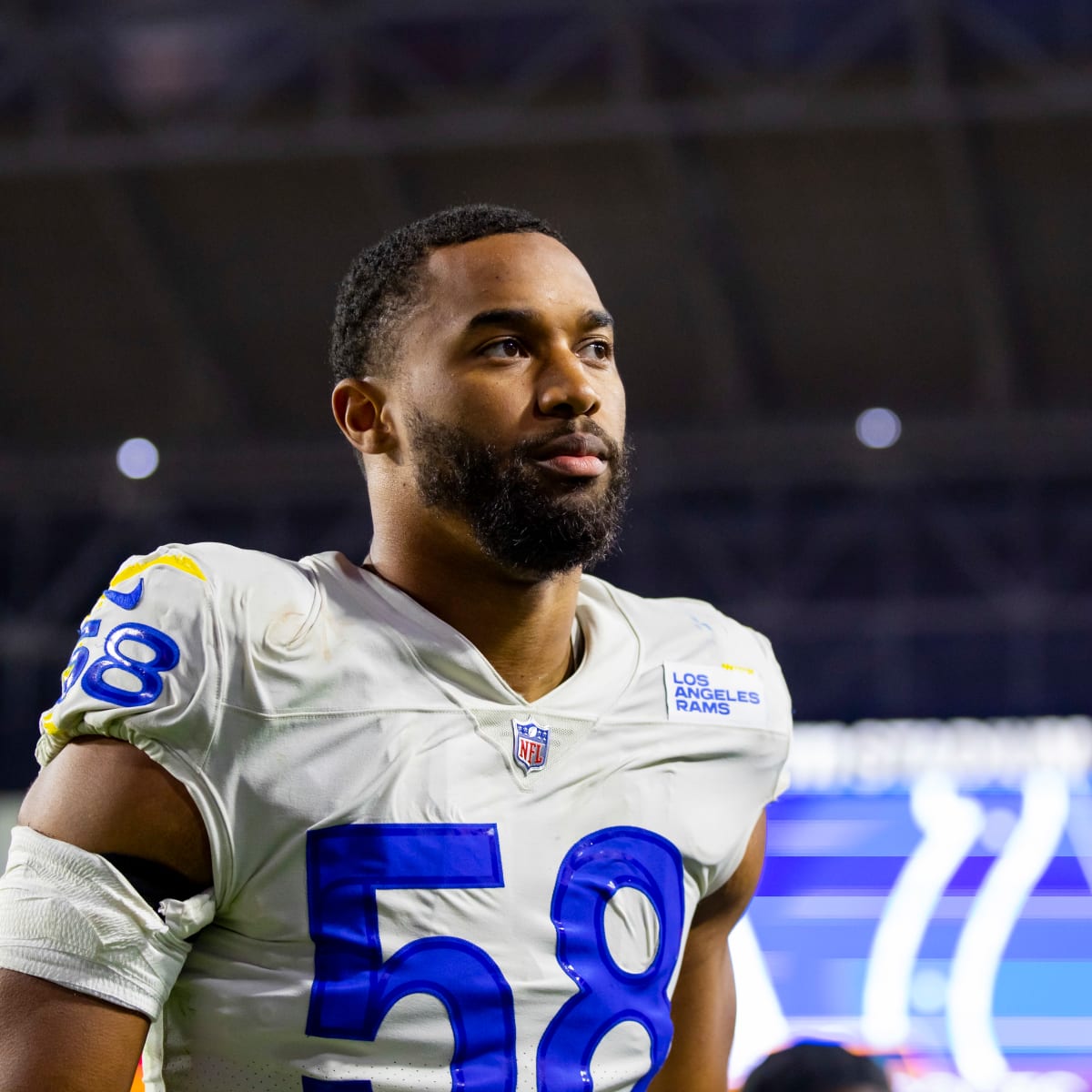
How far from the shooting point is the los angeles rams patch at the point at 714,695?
5.84ft

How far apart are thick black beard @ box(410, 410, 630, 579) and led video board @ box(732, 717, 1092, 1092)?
4019 millimetres

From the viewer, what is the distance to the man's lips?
163cm

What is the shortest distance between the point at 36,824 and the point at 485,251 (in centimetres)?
76

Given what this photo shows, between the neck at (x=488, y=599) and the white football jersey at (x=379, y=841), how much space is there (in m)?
0.04

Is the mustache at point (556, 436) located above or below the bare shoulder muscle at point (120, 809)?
above

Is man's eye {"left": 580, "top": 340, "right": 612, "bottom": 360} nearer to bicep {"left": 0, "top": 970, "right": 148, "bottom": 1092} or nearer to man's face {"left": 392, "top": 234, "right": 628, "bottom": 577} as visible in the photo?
man's face {"left": 392, "top": 234, "right": 628, "bottom": 577}

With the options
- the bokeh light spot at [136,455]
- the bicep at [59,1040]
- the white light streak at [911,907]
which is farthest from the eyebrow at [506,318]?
the bokeh light spot at [136,455]

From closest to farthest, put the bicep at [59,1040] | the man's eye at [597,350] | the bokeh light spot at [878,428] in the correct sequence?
the bicep at [59,1040]
the man's eye at [597,350]
the bokeh light spot at [878,428]

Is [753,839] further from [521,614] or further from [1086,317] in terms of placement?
[1086,317]

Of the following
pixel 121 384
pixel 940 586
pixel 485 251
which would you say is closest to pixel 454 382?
pixel 485 251

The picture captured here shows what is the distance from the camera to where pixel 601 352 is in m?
1.77

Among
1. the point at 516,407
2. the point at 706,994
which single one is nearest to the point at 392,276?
the point at 516,407

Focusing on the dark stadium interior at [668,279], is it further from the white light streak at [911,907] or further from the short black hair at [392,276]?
the short black hair at [392,276]

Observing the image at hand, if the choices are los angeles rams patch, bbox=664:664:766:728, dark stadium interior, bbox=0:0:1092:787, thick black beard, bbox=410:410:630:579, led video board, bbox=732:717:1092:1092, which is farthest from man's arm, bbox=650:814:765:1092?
dark stadium interior, bbox=0:0:1092:787
